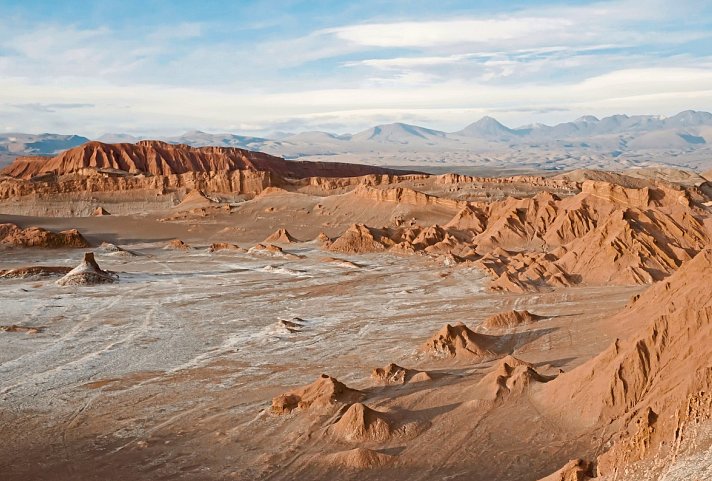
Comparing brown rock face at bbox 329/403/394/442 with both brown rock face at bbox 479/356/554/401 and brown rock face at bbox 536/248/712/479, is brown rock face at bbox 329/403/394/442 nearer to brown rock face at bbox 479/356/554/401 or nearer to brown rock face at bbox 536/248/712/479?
brown rock face at bbox 479/356/554/401

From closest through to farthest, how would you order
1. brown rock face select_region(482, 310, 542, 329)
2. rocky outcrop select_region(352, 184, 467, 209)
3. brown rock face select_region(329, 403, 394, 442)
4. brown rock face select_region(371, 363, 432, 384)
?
brown rock face select_region(329, 403, 394, 442) → brown rock face select_region(371, 363, 432, 384) → brown rock face select_region(482, 310, 542, 329) → rocky outcrop select_region(352, 184, 467, 209)

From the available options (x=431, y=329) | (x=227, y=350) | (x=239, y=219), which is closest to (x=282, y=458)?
(x=227, y=350)

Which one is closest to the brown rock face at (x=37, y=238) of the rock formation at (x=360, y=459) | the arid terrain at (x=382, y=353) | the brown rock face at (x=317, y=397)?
the arid terrain at (x=382, y=353)

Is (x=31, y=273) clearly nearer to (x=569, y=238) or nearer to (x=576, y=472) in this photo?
(x=569, y=238)

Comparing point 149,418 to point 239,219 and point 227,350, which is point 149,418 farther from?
point 239,219

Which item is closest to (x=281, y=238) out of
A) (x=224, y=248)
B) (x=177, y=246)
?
(x=224, y=248)

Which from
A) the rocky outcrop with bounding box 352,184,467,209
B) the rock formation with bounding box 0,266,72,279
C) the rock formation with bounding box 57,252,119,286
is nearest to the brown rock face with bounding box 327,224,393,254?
the rocky outcrop with bounding box 352,184,467,209

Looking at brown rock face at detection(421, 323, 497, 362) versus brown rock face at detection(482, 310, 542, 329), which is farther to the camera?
brown rock face at detection(482, 310, 542, 329)
